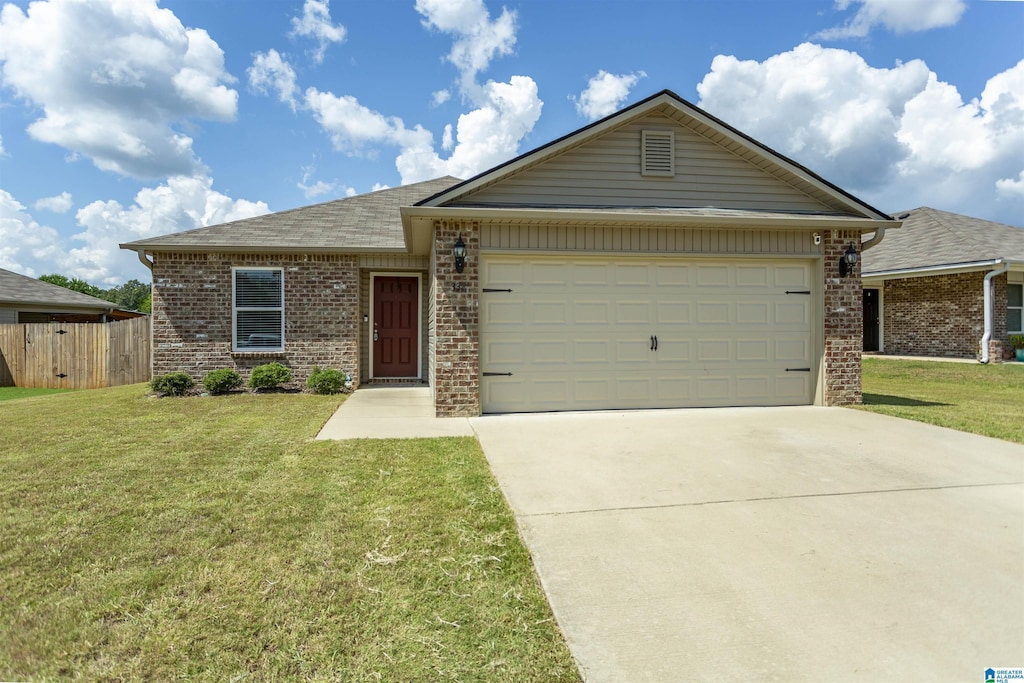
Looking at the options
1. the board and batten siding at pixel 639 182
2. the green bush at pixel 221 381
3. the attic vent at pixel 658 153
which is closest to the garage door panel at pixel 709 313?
the board and batten siding at pixel 639 182

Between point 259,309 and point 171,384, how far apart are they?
2.12 m

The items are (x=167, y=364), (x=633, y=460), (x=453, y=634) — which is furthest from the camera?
(x=167, y=364)

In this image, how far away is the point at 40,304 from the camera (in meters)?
17.1

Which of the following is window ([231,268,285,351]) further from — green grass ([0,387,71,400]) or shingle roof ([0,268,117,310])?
shingle roof ([0,268,117,310])

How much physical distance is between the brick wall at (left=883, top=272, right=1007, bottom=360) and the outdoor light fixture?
10031 mm

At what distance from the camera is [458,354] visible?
736cm

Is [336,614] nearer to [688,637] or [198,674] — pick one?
[198,674]

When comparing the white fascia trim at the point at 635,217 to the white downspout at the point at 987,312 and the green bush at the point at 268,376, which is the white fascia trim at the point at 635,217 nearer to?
the green bush at the point at 268,376

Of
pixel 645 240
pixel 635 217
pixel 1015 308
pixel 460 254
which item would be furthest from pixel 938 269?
pixel 460 254

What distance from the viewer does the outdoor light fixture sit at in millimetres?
8031

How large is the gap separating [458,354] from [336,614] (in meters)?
5.08

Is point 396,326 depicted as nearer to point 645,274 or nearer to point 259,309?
point 259,309

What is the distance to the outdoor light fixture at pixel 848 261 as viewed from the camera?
8031 mm

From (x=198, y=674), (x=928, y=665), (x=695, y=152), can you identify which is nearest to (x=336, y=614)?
(x=198, y=674)
